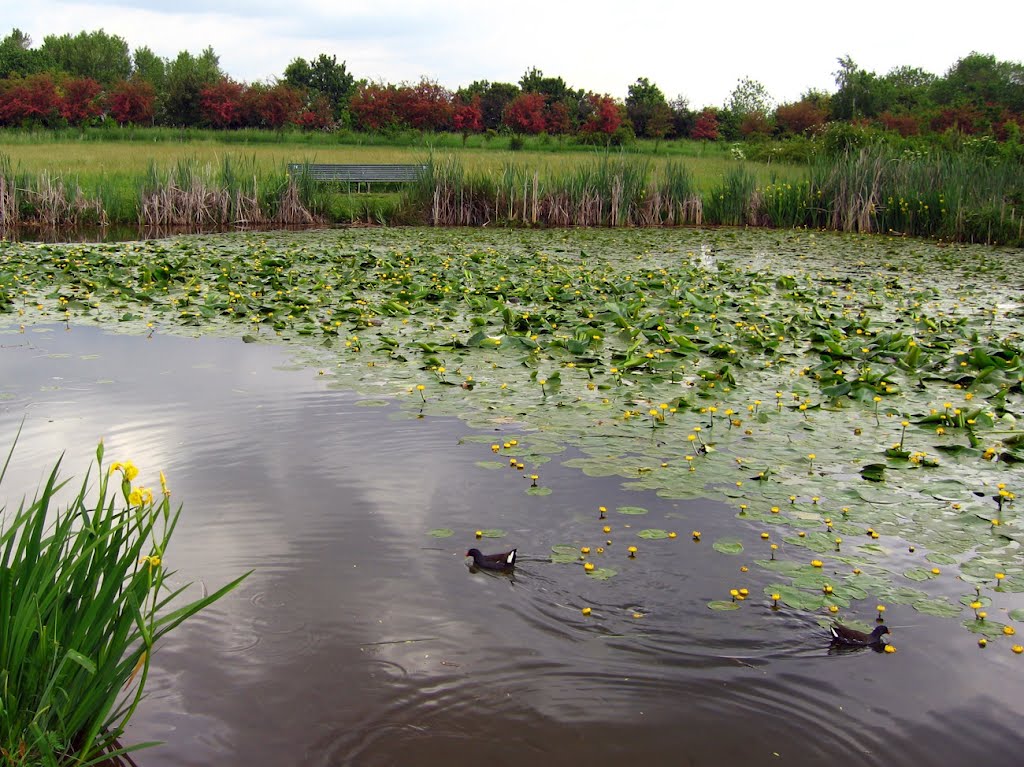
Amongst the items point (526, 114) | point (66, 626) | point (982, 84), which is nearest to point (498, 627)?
point (66, 626)

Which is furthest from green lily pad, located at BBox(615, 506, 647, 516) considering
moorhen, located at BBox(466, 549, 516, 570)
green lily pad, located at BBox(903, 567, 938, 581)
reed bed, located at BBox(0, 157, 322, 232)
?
reed bed, located at BBox(0, 157, 322, 232)

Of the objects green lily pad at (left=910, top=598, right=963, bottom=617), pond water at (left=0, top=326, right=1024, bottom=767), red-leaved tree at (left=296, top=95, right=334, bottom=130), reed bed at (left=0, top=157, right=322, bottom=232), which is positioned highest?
red-leaved tree at (left=296, top=95, right=334, bottom=130)

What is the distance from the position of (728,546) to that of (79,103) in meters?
43.8

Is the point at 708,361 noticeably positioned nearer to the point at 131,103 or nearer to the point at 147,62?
the point at 131,103

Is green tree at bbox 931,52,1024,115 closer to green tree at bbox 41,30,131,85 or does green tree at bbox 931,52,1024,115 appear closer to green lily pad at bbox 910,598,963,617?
green lily pad at bbox 910,598,963,617

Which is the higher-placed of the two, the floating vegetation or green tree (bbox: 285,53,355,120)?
green tree (bbox: 285,53,355,120)

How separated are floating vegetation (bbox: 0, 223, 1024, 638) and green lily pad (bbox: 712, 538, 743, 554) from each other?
1 cm

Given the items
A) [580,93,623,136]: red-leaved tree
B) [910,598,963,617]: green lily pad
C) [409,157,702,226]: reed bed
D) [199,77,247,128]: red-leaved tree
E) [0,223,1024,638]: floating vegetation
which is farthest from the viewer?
[199,77,247,128]: red-leaved tree

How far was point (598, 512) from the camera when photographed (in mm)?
4410

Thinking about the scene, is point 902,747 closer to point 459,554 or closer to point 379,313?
point 459,554

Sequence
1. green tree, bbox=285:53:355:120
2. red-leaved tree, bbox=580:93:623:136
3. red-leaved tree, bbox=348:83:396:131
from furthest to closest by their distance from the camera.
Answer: green tree, bbox=285:53:355:120 → red-leaved tree, bbox=580:93:623:136 → red-leaved tree, bbox=348:83:396:131

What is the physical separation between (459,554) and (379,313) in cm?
534

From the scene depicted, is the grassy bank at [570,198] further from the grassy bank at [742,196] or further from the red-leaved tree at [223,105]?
the red-leaved tree at [223,105]

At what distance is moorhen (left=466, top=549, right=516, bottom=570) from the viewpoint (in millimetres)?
3773
